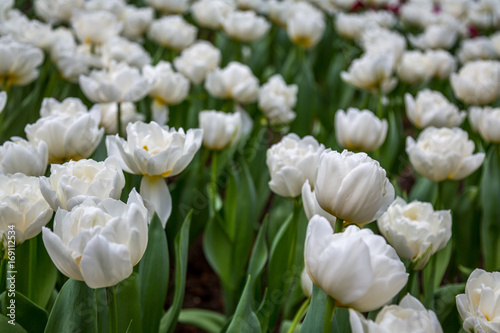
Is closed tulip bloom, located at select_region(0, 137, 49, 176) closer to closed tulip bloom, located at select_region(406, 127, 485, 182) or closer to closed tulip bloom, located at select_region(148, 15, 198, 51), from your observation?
closed tulip bloom, located at select_region(406, 127, 485, 182)

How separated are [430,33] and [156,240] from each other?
2.14 meters

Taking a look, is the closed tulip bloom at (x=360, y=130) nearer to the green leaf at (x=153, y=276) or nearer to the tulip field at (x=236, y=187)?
the tulip field at (x=236, y=187)

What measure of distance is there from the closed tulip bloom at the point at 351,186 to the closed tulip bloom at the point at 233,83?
93 cm

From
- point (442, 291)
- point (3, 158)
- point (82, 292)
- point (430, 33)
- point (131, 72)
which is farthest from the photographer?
point (430, 33)

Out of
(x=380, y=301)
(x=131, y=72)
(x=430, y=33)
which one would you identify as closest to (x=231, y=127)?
(x=131, y=72)

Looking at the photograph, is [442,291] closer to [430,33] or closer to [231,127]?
[231,127]

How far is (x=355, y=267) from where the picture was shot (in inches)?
22.7

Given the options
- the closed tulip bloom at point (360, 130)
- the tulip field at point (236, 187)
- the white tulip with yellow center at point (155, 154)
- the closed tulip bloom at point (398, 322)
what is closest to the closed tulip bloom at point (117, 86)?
the tulip field at point (236, 187)

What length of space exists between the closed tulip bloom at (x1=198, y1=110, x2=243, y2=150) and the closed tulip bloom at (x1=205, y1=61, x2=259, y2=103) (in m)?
0.29

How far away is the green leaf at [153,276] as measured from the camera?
3.02 feet

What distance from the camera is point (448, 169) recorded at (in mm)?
1186

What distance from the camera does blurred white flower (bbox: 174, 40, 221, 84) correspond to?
1.82 m

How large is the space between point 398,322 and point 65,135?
69cm

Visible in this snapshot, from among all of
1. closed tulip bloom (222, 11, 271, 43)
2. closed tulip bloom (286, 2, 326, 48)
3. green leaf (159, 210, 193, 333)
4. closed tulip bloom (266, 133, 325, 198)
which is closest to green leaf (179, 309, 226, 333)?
green leaf (159, 210, 193, 333)
